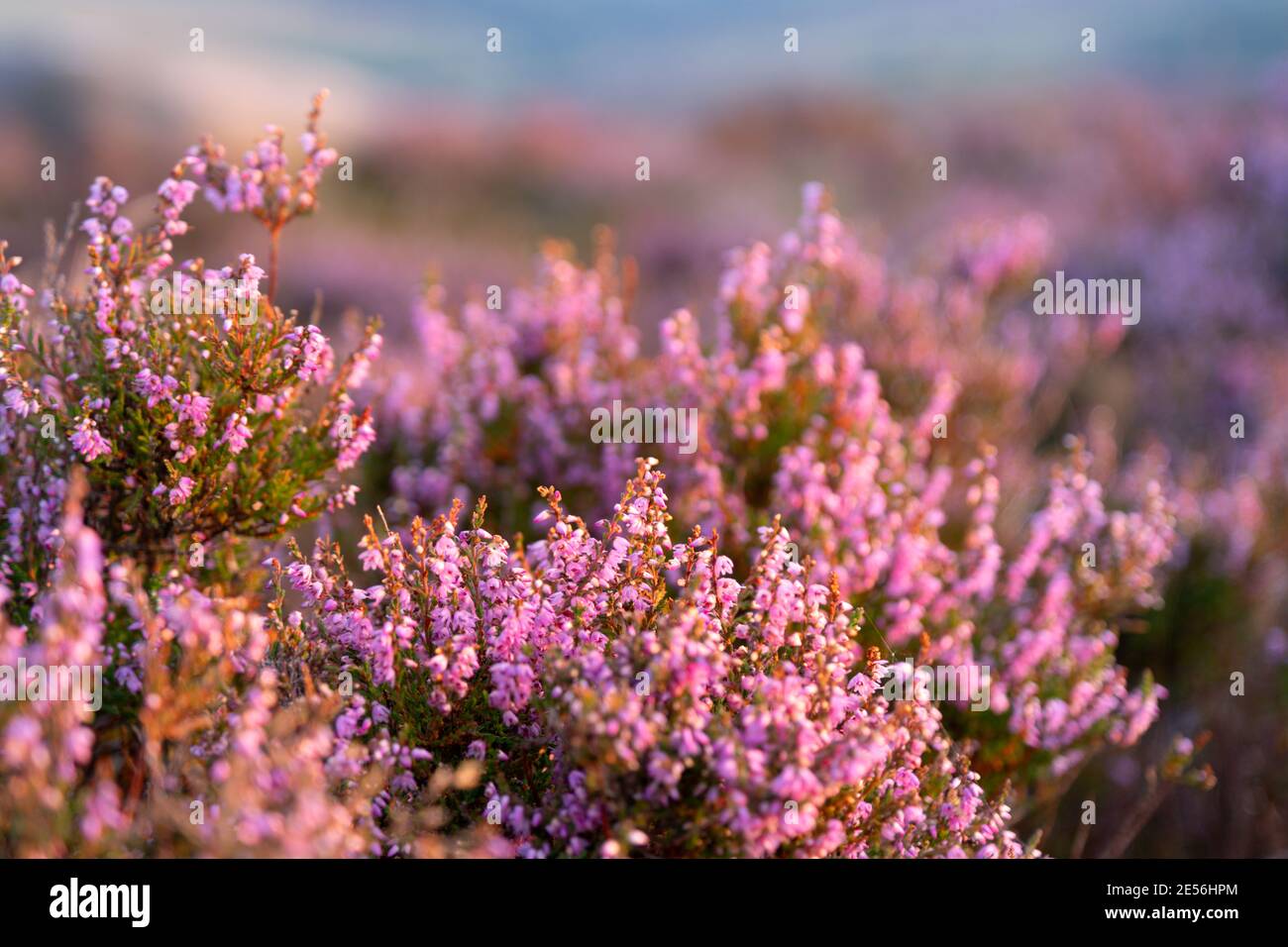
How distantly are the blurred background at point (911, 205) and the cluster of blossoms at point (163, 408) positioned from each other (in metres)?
1.27

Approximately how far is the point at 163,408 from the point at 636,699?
188cm

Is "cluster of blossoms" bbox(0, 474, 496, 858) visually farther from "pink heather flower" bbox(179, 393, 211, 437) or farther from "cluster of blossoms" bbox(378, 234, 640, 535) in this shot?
"cluster of blossoms" bbox(378, 234, 640, 535)

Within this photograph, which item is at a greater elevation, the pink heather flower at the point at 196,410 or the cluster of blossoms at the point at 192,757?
the pink heather flower at the point at 196,410

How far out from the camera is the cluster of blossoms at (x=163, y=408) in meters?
3.20

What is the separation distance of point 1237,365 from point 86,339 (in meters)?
9.54

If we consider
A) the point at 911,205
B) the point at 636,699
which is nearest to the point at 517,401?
the point at 636,699

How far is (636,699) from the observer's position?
2.40 metres

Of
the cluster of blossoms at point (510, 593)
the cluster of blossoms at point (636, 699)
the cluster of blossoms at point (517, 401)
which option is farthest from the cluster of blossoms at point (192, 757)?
the cluster of blossoms at point (517, 401)

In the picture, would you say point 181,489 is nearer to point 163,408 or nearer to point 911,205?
point 163,408

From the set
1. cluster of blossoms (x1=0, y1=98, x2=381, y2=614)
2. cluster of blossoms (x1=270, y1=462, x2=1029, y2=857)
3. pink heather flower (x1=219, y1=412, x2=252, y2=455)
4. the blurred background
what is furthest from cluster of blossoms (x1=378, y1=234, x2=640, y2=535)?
cluster of blossoms (x1=270, y1=462, x2=1029, y2=857)

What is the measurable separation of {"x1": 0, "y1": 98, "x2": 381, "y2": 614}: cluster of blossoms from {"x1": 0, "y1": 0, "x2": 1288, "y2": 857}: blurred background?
1.27m

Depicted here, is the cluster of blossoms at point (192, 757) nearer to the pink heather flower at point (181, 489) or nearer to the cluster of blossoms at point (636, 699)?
the cluster of blossoms at point (636, 699)
